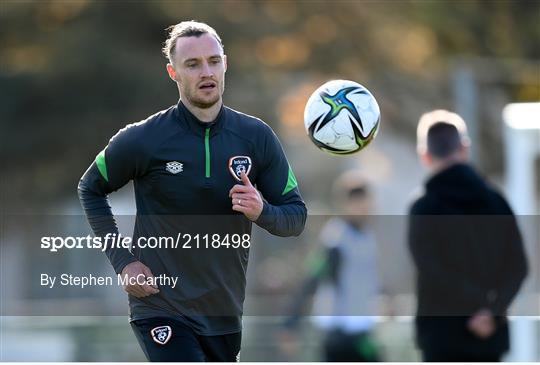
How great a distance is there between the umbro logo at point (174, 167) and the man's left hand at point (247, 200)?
1.22 ft

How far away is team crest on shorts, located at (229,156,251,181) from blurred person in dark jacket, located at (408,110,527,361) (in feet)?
6.51

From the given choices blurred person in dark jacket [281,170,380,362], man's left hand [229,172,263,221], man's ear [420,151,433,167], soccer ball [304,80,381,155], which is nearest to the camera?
man's left hand [229,172,263,221]

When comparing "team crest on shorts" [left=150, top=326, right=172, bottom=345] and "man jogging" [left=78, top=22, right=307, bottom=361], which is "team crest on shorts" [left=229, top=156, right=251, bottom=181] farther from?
"team crest on shorts" [left=150, top=326, right=172, bottom=345]

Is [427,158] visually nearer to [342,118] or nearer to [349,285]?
[342,118]

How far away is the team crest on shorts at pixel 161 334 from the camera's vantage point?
23.1 feet

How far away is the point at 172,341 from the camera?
7.04 meters

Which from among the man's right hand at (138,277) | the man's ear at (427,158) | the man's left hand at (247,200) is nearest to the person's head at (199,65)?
the man's left hand at (247,200)

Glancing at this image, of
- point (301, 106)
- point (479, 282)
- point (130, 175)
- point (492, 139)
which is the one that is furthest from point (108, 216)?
point (301, 106)

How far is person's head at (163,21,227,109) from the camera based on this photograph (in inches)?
284

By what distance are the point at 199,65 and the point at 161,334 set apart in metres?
1.47

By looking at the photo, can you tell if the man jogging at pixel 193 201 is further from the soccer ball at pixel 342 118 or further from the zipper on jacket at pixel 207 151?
the soccer ball at pixel 342 118

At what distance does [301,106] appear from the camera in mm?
26703

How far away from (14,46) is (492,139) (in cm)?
987

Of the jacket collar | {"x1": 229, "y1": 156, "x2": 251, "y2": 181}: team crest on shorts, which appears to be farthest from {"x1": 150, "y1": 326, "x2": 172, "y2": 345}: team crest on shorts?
the jacket collar
